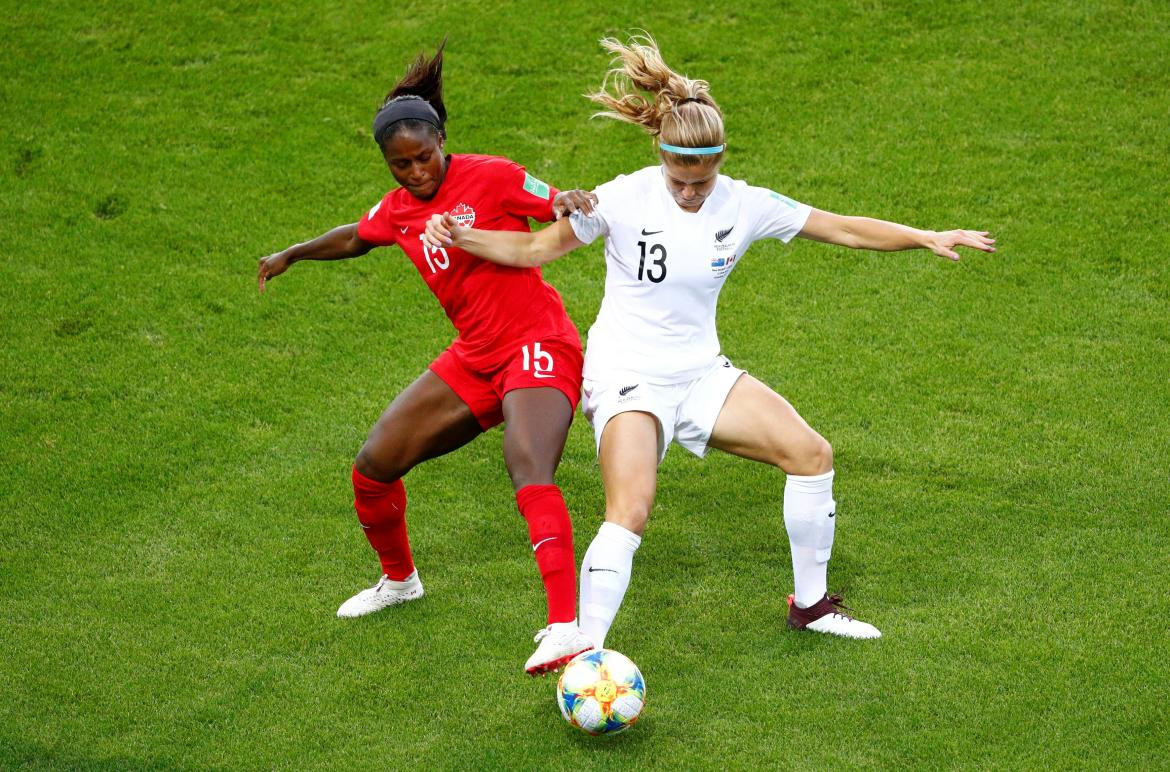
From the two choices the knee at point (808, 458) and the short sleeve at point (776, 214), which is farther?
the short sleeve at point (776, 214)

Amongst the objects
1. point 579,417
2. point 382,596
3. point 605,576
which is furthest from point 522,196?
point 579,417

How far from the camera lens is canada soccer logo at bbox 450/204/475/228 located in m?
6.26

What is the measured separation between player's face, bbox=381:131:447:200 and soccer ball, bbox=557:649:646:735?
7.74 ft

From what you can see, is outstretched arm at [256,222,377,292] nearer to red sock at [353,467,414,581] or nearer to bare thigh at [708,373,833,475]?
red sock at [353,467,414,581]

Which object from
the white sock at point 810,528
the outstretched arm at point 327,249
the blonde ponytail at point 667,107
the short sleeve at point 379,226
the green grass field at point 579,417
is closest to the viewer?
the blonde ponytail at point 667,107

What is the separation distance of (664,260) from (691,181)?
1.25 ft

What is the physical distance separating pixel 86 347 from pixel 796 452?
227 inches

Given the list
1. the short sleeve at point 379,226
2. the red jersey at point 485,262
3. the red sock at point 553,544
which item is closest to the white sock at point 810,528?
the red sock at point 553,544

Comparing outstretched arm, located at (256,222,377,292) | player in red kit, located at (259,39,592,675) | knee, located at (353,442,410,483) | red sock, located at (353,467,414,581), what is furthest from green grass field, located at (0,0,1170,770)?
outstretched arm, located at (256,222,377,292)

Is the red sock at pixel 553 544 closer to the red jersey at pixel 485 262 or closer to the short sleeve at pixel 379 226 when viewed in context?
the red jersey at pixel 485 262

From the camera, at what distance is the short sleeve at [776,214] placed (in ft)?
20.4

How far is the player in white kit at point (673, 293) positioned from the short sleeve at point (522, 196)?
0.21m

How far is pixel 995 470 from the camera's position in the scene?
7875 mm

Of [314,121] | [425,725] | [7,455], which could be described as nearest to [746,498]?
[425,725]
